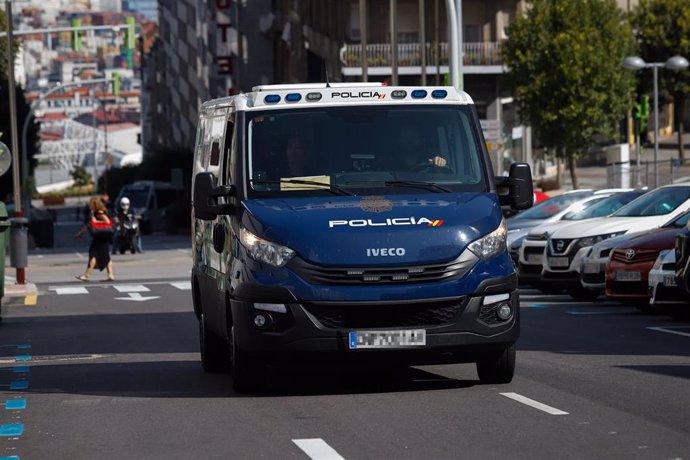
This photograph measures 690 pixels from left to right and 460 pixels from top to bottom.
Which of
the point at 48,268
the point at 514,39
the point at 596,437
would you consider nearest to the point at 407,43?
the point at 514,39

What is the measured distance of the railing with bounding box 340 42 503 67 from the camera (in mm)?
63656

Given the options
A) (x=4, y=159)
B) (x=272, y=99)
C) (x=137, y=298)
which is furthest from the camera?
(x=4, y=159)

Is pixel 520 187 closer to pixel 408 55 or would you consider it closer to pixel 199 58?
pixel 408 55

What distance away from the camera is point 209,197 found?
1236 centimetres

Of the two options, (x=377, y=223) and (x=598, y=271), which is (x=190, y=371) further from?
(x=598, y=271)

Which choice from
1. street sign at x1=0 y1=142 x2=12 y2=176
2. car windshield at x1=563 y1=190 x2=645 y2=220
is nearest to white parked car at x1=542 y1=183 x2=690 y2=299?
car windshield at x1=563 y1=190 x2=645 y2=220

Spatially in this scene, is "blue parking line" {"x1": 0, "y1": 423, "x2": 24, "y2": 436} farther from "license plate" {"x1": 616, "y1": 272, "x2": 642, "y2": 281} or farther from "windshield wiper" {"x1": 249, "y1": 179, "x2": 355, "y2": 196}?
"license plate" {"x1": 616, "y1": 272, "x2": 642, "y2": 281}

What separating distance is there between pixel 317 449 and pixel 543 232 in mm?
16795

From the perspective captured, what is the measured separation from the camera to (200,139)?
15.3m

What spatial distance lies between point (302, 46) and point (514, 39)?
13.2m

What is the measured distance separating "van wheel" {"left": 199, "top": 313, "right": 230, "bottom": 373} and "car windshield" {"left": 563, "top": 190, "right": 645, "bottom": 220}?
44.9ft

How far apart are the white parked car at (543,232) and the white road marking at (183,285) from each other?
6.86 metres

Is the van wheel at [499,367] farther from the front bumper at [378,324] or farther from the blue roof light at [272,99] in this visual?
the blue roof light at [272,99]

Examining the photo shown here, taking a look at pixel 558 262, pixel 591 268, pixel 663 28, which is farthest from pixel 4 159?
pixel 663 28
